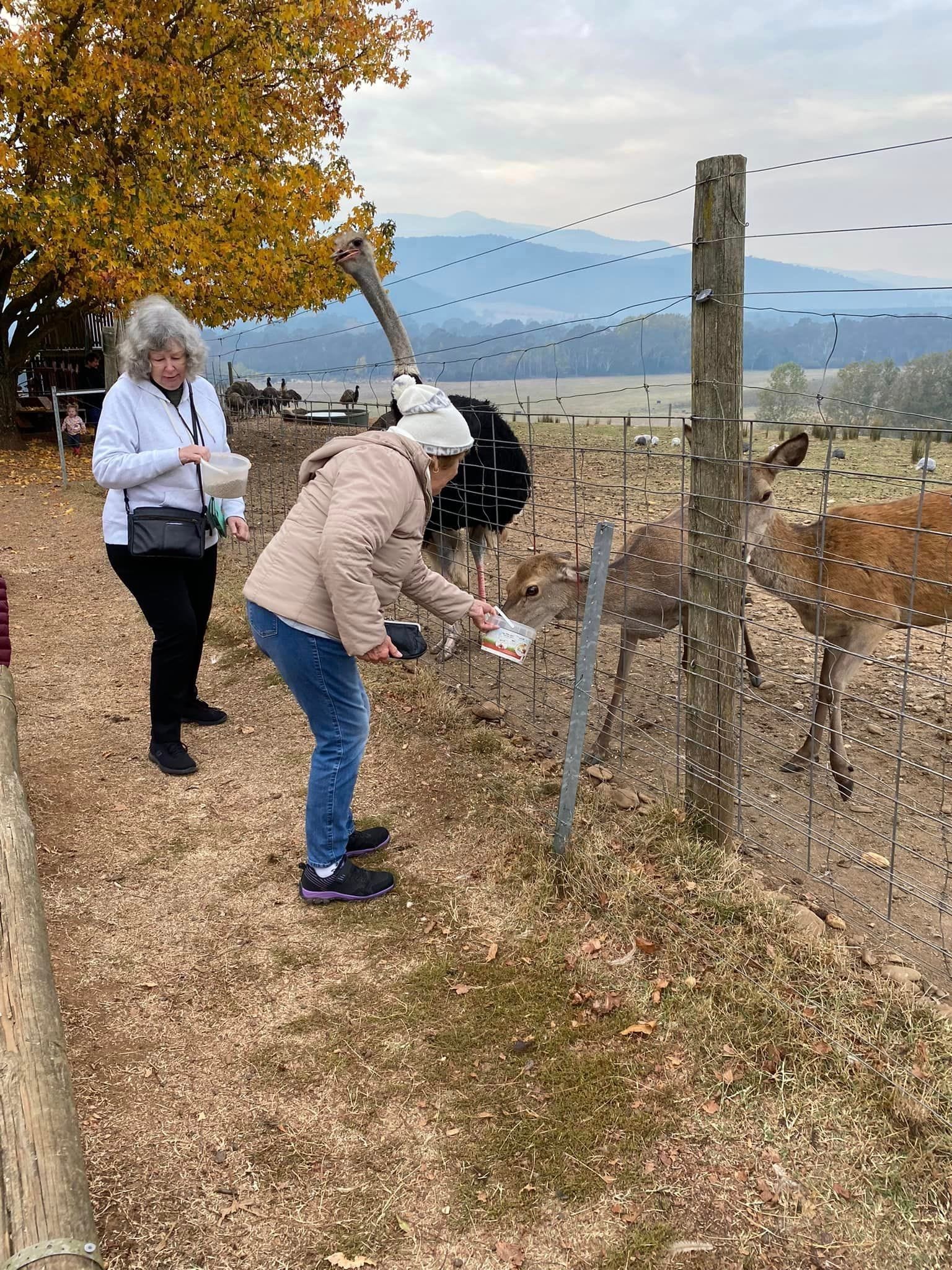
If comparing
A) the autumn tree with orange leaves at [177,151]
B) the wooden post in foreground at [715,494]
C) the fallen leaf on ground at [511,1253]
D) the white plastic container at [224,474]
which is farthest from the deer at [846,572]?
the autumn tree with orange leaves at [177,151]

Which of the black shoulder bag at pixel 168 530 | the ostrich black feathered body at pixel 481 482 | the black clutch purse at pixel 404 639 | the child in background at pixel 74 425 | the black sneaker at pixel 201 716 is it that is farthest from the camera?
the child in background at pixel 74 425

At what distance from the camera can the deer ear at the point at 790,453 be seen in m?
4.52

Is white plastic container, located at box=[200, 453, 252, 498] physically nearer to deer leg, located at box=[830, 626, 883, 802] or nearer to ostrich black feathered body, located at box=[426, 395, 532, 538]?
ostrich black feathered body, located at box=[426, 395, 532, 538]

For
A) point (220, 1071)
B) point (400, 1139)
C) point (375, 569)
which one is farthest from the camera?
point (375, 569)

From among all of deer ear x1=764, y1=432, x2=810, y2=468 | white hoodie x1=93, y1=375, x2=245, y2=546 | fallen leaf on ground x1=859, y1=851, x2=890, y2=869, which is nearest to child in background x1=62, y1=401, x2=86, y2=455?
white hoodie x1=93, y1=375, x2=245, y2=546

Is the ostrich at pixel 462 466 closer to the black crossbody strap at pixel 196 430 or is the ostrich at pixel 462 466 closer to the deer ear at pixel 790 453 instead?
the black crossbody strap at pixel 196 430

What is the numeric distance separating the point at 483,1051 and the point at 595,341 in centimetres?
289

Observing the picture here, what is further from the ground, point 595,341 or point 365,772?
point 595,341

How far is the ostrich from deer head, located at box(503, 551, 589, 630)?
4.21ft

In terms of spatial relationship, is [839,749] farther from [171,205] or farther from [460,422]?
[171,205]

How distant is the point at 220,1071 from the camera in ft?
9.72

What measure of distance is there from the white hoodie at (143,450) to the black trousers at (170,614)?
199 millimetres

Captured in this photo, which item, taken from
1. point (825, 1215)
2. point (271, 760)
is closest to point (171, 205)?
point (271, 760)

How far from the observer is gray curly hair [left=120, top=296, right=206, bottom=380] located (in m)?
4.17
